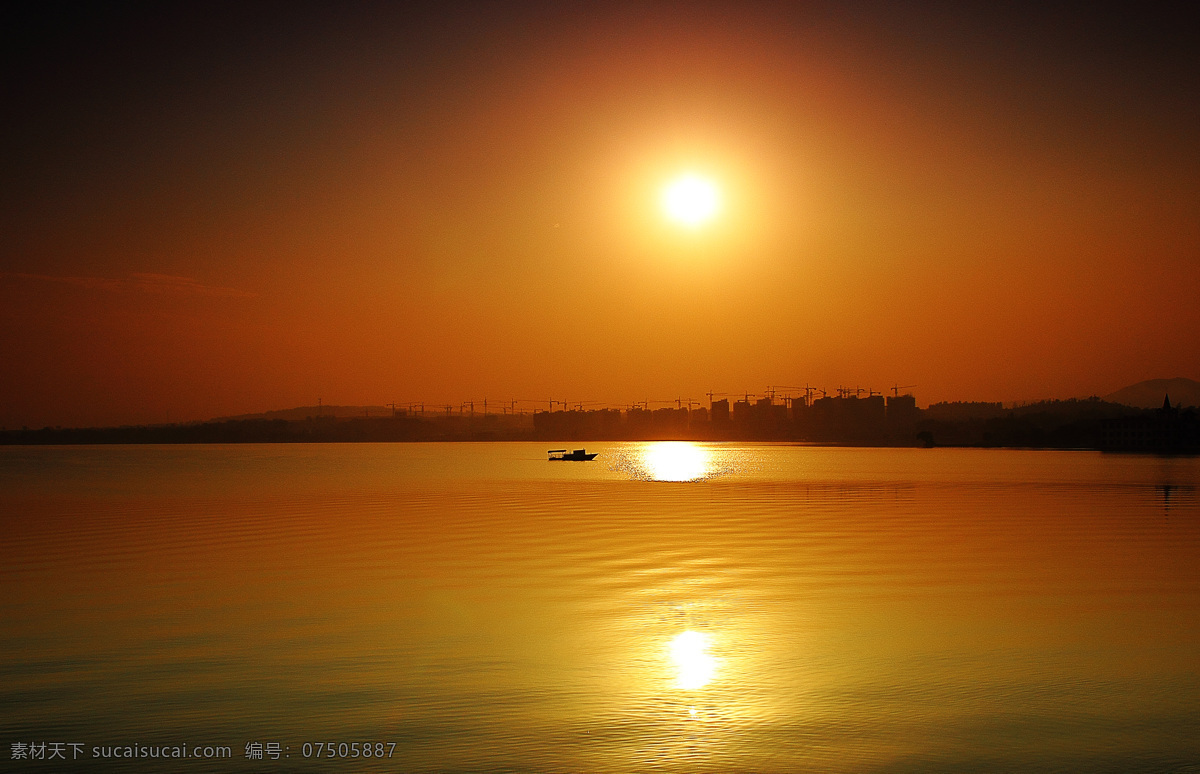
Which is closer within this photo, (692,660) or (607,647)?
(692,660)

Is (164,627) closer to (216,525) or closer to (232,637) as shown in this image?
(232,637)

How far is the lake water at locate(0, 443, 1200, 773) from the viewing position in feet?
36.3

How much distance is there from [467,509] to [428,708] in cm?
3357

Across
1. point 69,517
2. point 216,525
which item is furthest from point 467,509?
point 69,517

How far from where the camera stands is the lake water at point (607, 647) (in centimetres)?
1105

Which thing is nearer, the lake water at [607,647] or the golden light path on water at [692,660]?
the lake water at [607,647]

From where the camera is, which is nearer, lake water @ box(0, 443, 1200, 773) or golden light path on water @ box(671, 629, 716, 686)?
lake water @ box(0, 443, 1200, 773)

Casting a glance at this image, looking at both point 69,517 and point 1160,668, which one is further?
point 69,517

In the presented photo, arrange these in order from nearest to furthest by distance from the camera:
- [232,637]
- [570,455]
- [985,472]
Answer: [232,637] → [985,472] → [570,455]

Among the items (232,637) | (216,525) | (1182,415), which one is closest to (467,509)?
(216,525)

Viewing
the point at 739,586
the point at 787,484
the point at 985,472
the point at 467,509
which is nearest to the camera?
the point at 739,586

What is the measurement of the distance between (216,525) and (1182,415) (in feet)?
537

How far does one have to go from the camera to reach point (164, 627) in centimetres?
1783

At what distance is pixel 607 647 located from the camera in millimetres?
15922
